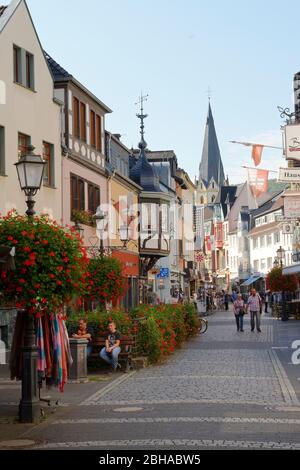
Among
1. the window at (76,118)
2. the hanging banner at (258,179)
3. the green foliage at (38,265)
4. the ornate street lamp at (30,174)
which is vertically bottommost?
the green foliage at (38,265)

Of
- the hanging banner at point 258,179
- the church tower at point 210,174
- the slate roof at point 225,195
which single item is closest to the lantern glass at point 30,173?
the hanging banner at point 258,179

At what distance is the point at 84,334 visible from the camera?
17.1 metres

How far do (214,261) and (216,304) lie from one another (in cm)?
6464

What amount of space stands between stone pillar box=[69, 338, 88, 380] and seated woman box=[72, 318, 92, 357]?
0.40 meters

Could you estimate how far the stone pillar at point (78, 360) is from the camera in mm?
16156

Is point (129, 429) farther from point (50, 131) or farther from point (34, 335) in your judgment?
point (50, 131)

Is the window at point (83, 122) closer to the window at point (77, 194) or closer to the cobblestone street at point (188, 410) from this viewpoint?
the window at point (77, 194)

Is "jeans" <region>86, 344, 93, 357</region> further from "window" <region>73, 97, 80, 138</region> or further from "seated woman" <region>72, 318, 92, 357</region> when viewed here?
"window" <region>73, 97, 80, 138</region>

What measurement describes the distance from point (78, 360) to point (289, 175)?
28.4ft

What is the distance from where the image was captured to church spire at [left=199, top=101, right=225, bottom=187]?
511 feet

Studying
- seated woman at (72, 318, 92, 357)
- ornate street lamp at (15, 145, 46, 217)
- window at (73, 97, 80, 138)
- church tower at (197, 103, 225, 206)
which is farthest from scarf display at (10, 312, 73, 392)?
church tower at (197, 103, 225, 206)

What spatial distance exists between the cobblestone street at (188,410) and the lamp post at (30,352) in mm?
339

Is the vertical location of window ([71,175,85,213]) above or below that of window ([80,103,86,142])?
below

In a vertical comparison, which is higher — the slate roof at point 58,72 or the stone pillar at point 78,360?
the slate roof at point 58,72
